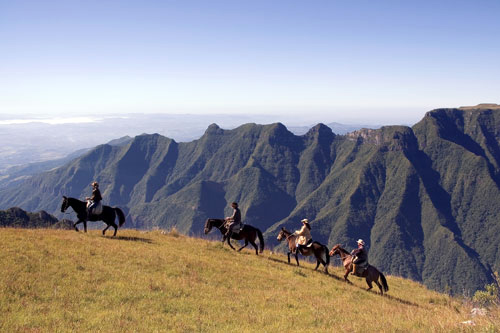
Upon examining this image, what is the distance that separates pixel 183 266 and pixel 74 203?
10.4m

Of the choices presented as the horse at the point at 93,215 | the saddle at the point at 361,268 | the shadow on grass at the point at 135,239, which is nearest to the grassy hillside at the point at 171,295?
the shadow on grass at the point at 135,239

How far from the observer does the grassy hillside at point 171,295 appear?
10.8m

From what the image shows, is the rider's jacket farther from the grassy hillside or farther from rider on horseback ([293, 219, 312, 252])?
the grassy hillside

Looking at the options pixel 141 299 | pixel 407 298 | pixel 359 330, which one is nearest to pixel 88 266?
pixel 141 299

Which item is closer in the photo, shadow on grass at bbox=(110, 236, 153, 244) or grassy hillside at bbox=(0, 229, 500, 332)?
grassy hillside at bbox=(0, 229, 500, 332)

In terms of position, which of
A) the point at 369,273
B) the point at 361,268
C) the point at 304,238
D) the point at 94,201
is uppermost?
the point at 94,201

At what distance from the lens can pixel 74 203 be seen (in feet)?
74.1

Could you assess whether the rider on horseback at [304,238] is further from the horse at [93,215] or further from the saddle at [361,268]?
the horse at [93,215]

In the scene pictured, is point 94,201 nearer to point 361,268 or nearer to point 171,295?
point 171,295

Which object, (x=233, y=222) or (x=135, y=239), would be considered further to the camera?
(x=233, y=222)

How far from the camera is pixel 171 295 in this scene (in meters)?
13.5

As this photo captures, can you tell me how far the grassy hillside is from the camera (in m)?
10.8

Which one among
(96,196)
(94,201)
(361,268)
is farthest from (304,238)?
(94,201)

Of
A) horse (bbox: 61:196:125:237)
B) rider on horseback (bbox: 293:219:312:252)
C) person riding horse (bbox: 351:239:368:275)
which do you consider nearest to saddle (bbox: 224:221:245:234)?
rider on horseback (bbox: 293:219:312:252)
